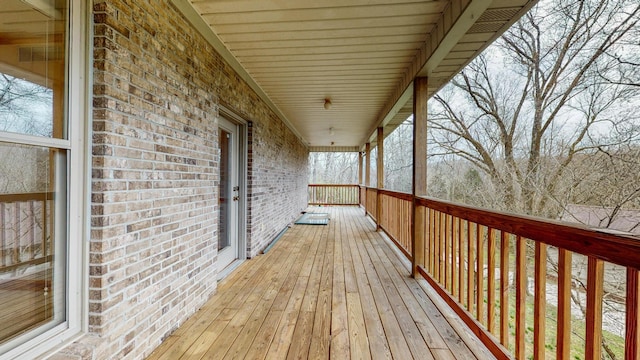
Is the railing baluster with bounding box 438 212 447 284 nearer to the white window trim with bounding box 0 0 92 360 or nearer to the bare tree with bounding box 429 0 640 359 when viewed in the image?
the bare tree with bounding box 429 0 640 359

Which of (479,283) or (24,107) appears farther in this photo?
(479,283)

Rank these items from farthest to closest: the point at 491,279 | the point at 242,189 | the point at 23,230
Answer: the point at 242,189
the point at 491,279
the point at 23,230

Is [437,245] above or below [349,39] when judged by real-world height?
below

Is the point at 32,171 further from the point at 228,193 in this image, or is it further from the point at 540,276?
the point at 540,276

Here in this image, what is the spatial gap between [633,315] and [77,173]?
2.37 meters

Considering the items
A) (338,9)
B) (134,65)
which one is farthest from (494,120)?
(134,65)

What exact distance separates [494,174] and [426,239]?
373cm

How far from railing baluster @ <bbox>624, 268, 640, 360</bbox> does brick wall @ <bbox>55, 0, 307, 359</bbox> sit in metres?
2.20

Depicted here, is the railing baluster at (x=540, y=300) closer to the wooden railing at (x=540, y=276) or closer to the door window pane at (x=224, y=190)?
the wooden railing at (x=540, y=276)

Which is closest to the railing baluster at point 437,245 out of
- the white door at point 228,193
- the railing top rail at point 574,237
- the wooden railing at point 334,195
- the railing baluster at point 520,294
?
the railing top rail at point 574,237

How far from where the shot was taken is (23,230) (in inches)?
44.9

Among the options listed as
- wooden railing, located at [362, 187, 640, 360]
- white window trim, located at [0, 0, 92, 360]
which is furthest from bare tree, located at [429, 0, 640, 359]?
white window trim, located at [0, 0, 92, 360]

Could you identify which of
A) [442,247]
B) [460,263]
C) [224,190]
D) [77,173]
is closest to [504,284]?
[460,263]

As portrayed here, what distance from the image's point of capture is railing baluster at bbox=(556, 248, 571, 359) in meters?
1.19
